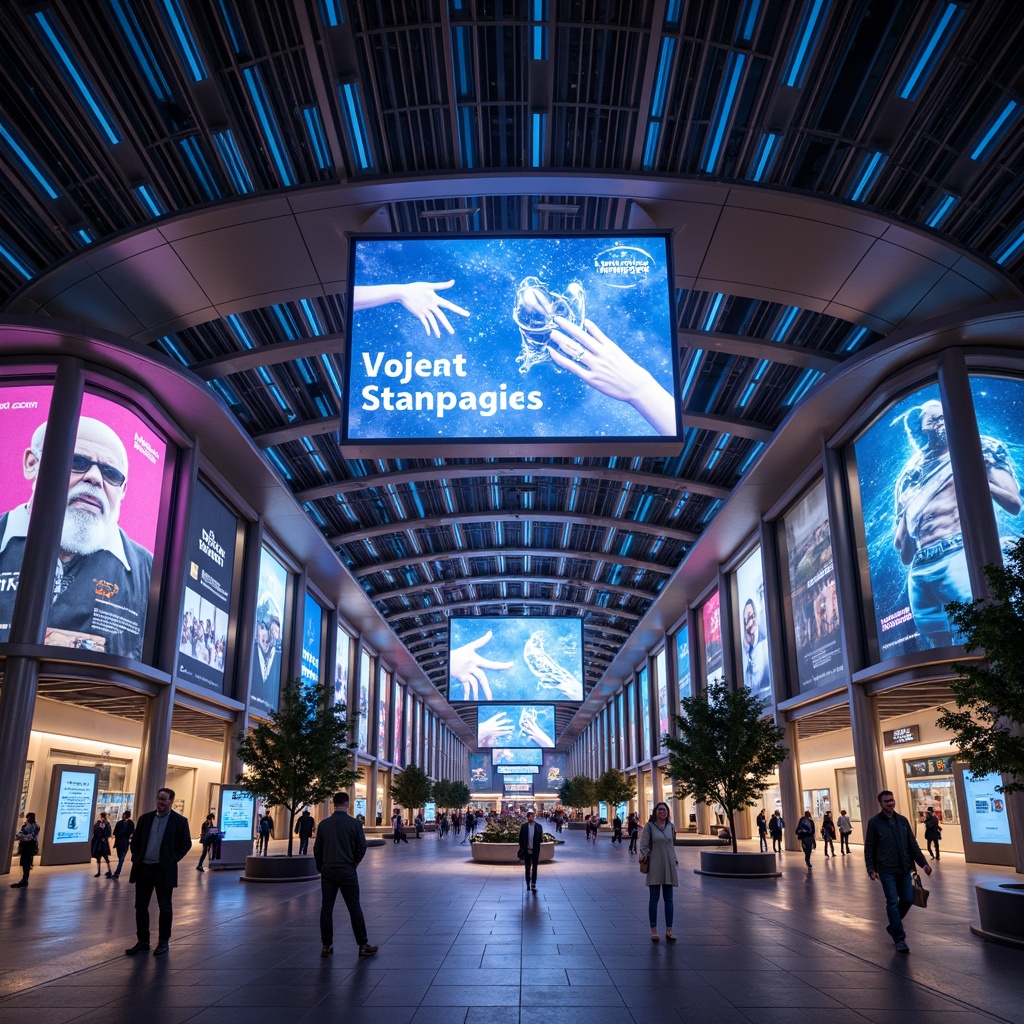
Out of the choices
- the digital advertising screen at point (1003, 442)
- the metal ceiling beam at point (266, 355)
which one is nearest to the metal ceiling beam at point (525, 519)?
the metal ceiling beam at point (266, 355)

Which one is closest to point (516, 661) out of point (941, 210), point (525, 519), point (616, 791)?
point (525, 519)

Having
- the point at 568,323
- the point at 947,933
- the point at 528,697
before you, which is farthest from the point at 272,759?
the point at 528,697

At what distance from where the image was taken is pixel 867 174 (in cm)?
1648

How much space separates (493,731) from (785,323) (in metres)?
32.5

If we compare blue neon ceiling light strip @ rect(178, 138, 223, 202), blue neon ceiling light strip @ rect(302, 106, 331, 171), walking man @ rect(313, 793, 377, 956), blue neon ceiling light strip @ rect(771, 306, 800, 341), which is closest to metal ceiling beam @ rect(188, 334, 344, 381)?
blue neon ceiling light strip @ rect(178, 138, 223, 202)

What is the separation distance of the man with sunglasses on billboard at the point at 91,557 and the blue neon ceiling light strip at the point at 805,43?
→ 1612cm

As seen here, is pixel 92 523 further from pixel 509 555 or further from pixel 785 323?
pixel 509 555

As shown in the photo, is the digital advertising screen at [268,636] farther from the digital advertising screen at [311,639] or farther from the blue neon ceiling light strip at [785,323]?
the blue neon ceiling light strip at [785,323]

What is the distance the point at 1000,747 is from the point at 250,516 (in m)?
25.1

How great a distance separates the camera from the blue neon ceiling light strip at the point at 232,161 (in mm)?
15773

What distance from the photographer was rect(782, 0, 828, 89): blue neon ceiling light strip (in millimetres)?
13615

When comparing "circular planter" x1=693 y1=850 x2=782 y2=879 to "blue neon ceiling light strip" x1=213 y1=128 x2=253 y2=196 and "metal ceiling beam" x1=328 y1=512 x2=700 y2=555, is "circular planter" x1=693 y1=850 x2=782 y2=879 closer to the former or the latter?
"blue neon ceiling light strip" x1=213 y1=128 x2=253 y2=196

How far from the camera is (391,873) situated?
67.2 ft

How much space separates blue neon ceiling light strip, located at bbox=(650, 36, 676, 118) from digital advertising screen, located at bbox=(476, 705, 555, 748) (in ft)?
125
